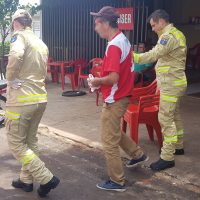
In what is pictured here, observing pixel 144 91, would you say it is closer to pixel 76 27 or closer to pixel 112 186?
pixel 112 186

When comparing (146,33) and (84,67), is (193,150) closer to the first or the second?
(146,33)

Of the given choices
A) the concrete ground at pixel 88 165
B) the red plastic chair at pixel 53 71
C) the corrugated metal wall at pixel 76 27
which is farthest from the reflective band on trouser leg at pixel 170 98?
the red plastic chair at pixel 53 71

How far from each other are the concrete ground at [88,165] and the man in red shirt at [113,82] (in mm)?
307

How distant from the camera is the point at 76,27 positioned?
34.5 ft

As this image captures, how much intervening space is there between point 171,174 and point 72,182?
1.15 m

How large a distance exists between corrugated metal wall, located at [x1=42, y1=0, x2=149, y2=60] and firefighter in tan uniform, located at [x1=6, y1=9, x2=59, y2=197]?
17.8 feet

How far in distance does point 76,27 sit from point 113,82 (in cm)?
713

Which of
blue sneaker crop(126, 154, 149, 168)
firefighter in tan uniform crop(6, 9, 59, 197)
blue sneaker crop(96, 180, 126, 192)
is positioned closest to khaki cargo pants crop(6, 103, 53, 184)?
firefighter in tan uniform crop(6, 9, 59, 197)

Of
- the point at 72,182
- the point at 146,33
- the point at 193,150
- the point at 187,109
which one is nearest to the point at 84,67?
the point at 146,33

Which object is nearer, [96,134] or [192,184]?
[192,184]

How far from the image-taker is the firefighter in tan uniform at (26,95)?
3707mm

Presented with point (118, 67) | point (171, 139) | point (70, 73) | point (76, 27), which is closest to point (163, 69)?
point (171, 139)

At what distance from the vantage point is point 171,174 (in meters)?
A: 4.39

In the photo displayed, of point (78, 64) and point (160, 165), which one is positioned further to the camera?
point (78, 64)
